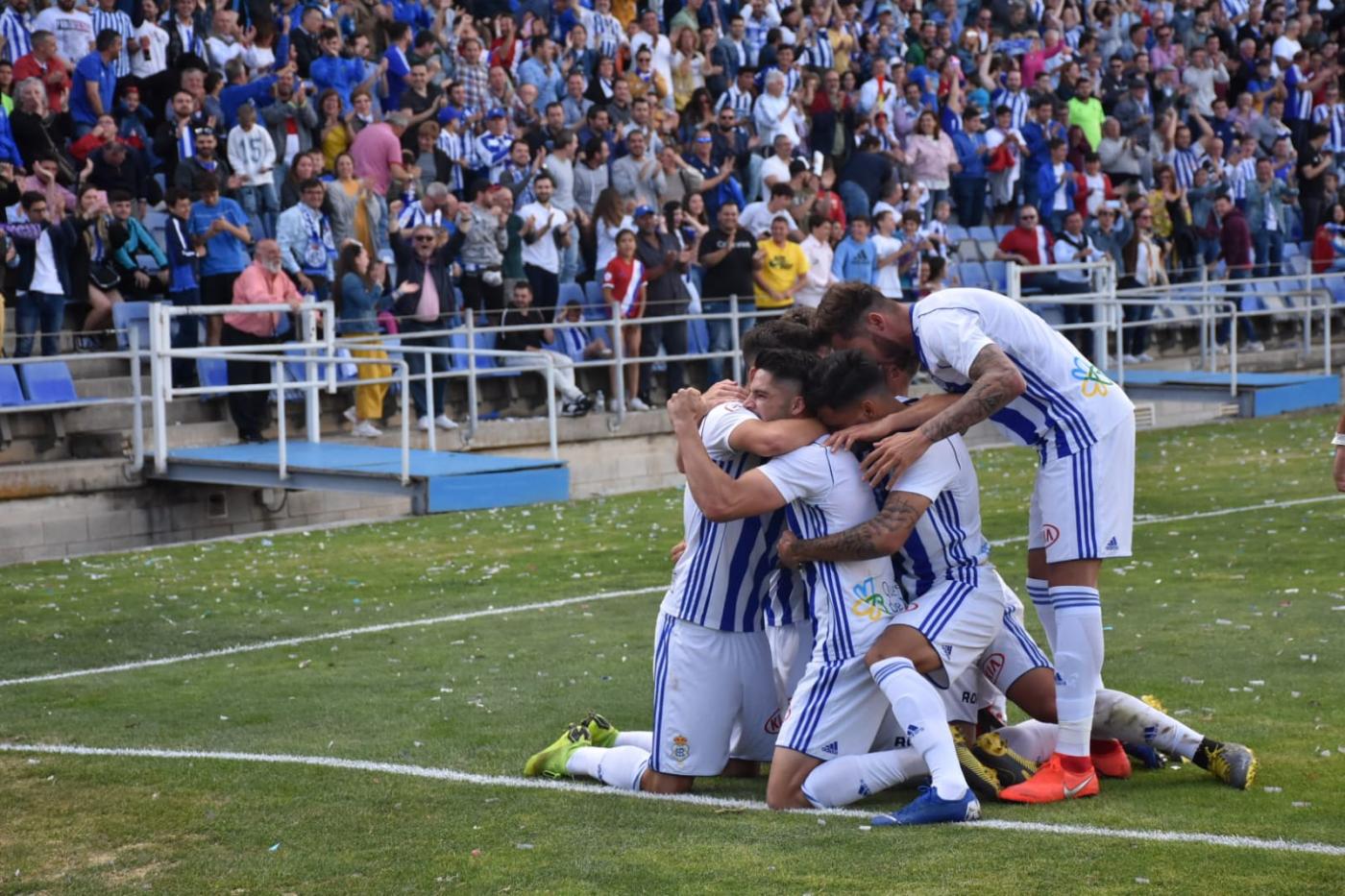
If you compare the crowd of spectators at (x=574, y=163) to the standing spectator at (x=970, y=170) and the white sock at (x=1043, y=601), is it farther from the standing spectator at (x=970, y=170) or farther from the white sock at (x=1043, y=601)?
the white sock at (x=1043, y=601)

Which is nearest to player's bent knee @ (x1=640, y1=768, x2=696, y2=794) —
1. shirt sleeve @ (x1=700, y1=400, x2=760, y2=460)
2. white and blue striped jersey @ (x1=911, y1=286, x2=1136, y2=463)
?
shirt sleeve @ (x1=700, y1=400, x2=760, y2=460)

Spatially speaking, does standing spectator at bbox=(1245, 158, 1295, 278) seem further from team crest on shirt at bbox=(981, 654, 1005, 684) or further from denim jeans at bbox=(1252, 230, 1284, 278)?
team crest on shirt at bbox=(981, 654, 1005, 684)

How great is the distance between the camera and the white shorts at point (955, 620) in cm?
650

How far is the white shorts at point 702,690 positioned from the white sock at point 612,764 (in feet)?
0.32

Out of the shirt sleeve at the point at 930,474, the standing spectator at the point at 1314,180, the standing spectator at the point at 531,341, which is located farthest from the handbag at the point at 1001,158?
the shirt sleeve at the point at 930,474

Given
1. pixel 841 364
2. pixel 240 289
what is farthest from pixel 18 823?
pixel 240 289

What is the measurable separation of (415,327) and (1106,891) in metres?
14.1

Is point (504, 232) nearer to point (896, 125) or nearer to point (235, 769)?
point (896, 125)

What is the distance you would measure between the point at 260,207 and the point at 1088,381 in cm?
1253

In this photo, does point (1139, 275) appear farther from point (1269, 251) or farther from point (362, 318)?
point (362, 318)

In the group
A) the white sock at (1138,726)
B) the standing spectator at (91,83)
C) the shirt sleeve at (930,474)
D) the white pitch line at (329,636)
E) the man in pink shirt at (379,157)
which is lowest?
the white pitch line at (329,636)

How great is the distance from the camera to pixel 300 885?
5727mm

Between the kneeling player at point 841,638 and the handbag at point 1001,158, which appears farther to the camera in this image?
the handbag at point 1001,158

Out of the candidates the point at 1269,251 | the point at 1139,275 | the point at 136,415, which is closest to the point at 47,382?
the point at 136,415
